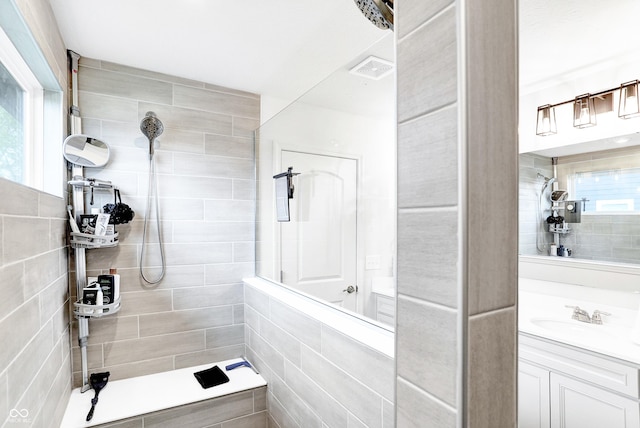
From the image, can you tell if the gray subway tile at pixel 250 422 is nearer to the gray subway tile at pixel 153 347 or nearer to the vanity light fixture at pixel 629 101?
the gray subway tile at pixel 153 347

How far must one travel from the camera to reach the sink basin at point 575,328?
165 cm

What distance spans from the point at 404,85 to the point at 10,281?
4.32 ft

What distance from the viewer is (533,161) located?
7.06ft

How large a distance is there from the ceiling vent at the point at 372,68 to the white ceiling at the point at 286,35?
0.14ft

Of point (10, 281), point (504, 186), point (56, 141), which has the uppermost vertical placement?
point (56, 141)

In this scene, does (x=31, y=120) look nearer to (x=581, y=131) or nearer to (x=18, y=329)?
(x=18, y=329)

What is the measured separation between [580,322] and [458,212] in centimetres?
171

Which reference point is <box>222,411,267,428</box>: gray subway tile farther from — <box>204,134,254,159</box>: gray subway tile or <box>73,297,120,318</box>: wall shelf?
<box>204,134,254,159</box>: gray subway tile

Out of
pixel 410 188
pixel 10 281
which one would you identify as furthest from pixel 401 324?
pixel 10 281

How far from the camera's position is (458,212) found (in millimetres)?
632

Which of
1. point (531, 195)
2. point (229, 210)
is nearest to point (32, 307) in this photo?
point (229, 210)

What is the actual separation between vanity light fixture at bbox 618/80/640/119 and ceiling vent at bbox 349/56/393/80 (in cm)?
129

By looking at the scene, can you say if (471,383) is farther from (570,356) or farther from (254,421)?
(254,421)

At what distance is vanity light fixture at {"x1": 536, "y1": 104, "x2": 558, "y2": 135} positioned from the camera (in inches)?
81.7
